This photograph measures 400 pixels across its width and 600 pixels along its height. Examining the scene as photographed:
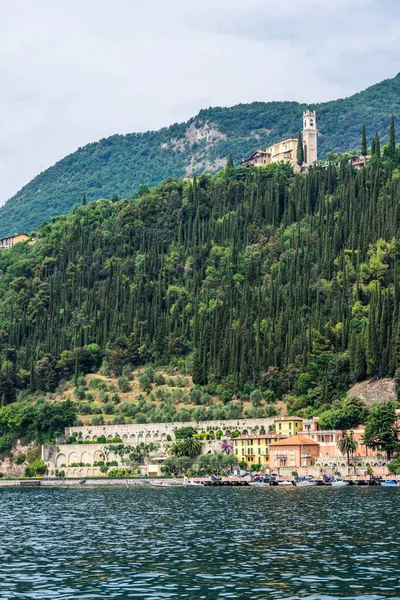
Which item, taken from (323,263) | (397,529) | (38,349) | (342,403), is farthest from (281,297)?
(397,529)

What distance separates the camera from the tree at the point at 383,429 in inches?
4055

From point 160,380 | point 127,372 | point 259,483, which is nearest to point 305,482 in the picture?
point 259,483

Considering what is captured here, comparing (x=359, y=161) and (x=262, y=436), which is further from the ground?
(x=359, y=161)

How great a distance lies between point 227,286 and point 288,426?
37.4 meters

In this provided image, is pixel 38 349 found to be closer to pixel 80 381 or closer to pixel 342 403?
pixel 80 381

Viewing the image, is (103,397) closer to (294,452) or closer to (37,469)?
(37,469)

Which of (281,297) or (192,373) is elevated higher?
(281,297)

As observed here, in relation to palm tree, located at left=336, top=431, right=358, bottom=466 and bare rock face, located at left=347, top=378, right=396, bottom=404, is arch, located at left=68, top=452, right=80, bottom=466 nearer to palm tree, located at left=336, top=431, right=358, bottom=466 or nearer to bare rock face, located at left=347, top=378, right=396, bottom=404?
bare rock face, located at left=347, top=378, right=396, bottom=404

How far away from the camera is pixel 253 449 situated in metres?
118

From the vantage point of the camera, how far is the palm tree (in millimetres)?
106562

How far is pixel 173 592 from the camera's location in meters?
36.8

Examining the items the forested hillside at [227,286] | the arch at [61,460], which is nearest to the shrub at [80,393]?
the forested hillside at [227,286]

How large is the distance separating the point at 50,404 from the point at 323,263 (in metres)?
37.9

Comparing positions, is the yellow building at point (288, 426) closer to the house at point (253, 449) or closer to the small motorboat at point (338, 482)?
the house at point (253, 449)
